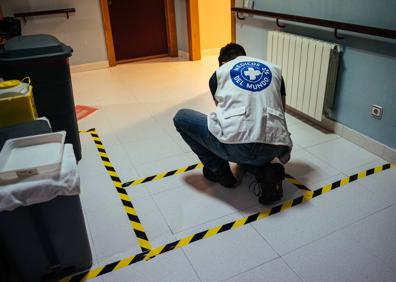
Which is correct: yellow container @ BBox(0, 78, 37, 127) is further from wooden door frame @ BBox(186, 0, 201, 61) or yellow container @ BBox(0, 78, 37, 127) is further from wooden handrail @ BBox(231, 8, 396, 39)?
wooden door frame @ BBox(186, 0, 201, 61)

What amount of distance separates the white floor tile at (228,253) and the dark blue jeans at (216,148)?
16.3 inches

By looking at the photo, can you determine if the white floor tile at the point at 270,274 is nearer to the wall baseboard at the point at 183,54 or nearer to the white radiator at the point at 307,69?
the white radiator at the point at 307,69

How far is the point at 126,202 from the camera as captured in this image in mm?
2305

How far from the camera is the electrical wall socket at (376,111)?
260cm

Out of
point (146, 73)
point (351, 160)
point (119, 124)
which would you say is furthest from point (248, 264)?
point (146, 73)

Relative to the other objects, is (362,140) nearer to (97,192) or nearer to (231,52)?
(231,52)

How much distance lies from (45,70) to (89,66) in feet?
9.88

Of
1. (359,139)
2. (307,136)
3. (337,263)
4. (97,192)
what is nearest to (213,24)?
(307,136)

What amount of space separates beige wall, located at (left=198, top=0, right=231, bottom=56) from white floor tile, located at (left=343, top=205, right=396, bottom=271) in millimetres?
4316

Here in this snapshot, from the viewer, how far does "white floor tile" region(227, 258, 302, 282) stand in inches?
67.2

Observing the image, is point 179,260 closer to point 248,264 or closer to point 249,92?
point 248,264

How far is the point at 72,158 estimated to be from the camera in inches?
63.9

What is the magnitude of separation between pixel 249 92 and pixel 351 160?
3.72 feet

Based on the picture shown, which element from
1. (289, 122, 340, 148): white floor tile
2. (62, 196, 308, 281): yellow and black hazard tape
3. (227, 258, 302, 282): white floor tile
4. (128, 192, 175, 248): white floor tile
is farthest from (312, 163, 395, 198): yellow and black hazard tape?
(128, 192, 175, 248): white floor tile
